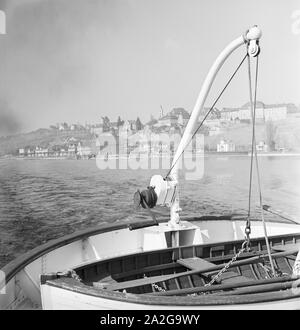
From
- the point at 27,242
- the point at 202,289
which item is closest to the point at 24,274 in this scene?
the point at 202,289

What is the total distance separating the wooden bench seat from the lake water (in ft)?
48.4

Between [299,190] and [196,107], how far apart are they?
153ft

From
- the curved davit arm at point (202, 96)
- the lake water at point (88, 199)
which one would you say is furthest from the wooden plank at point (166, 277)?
the lake water at point (88, 199)

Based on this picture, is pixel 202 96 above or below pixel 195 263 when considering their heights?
above

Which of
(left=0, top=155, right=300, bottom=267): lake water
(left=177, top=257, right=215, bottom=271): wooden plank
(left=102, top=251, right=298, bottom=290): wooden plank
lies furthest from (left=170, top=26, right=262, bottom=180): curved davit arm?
(left=0, top=155, right=300, bottom=267): lake water

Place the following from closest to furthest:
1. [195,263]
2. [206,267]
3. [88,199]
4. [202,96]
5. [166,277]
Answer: [166,277] < [206,267] < [195,263] < [202,96] < [88,199]

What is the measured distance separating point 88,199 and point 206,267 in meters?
39.2

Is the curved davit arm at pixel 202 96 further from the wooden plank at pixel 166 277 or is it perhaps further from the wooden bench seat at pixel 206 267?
the wooden plank at pixel 166 277

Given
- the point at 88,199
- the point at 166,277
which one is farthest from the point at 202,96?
the point at 88,199

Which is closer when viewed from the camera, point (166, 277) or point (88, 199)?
point (166, 277)

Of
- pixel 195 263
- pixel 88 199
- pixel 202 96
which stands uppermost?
pixel 202 96

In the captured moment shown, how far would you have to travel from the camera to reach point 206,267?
6742 mm

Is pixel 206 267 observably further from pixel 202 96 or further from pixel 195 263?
pixel 202 96

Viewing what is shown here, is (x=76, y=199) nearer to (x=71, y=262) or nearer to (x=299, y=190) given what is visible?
(x=299, y=190)
